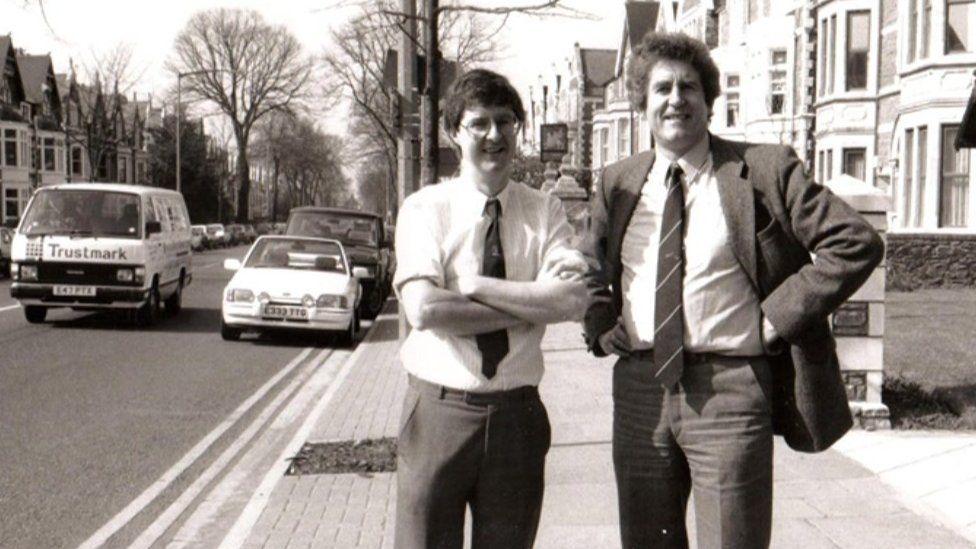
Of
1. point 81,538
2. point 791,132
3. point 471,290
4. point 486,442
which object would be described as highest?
point 791,132

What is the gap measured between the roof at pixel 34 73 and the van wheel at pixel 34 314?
199 ft

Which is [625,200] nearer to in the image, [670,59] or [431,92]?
[670,59]

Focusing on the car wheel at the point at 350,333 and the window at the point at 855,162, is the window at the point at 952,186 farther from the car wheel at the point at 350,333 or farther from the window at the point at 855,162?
the car wheel at the point at 350,333

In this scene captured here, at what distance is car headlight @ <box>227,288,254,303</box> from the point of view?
1559 centimetres

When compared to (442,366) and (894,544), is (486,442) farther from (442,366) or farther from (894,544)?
(894,544)

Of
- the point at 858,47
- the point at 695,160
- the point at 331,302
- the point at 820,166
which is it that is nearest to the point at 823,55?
the point at 858,47

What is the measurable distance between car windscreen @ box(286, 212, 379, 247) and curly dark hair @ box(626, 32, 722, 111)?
1805 cm

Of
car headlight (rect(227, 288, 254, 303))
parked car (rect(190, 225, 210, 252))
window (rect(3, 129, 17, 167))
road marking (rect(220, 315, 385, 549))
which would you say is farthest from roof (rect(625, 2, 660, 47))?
road marking (rect(220, 315, 385, 549))

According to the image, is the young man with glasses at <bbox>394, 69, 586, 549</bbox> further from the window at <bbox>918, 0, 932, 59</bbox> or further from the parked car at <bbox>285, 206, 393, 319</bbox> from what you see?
the window at <bbox>918, 0, 932, 59</bbox>

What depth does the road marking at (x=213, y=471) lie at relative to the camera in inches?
243

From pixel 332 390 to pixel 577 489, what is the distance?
5.22 meters

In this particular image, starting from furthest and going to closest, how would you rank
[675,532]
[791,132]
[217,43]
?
[217,43] < [791,132] < [675,532]

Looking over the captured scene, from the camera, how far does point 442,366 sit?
11.4 feet

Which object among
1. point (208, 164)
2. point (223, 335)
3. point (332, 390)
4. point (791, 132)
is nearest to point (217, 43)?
point (208, 164)
